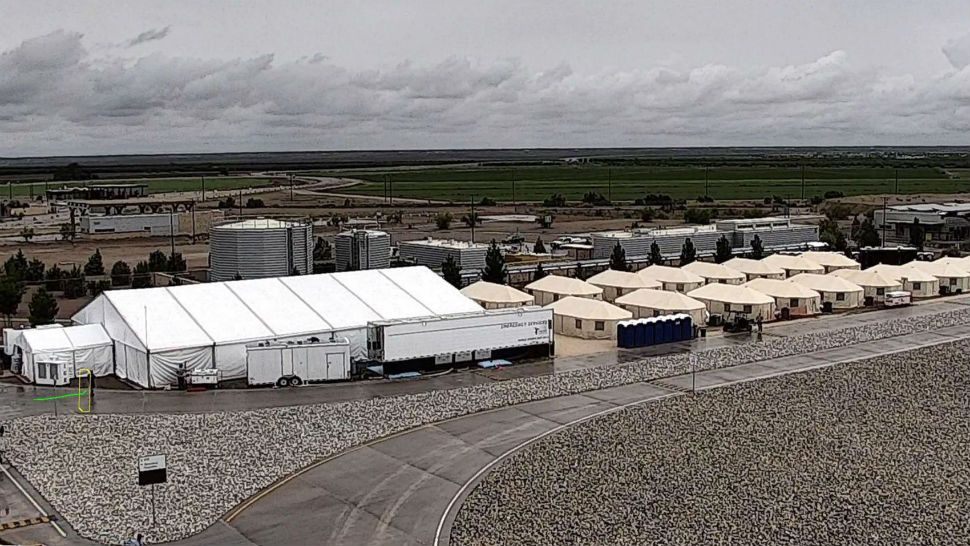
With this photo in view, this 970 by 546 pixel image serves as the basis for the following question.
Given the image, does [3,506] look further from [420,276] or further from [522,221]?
[522,221]

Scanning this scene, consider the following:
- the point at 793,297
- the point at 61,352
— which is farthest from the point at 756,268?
the point at 61,352

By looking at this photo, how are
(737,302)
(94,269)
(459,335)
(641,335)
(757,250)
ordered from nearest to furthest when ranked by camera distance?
(459,335)
(641,335)
(737,302)
(94,269)
(757,250)

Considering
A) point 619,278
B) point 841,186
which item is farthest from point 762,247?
point 841,186

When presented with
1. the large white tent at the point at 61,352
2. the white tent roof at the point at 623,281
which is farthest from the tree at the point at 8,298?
the white tent roof at the point at 623,281

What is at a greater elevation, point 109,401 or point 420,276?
point 420,276

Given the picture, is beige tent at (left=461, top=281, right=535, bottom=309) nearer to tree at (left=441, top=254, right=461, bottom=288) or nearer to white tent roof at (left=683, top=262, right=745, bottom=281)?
tree at (left=441, top=254, right=461, bottom=288)

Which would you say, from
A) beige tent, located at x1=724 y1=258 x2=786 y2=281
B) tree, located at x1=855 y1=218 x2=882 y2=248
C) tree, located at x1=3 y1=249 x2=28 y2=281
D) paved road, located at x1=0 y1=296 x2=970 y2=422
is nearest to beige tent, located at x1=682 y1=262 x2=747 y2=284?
beige tent, located at x1=724 y1=258 x2=786 y2=281

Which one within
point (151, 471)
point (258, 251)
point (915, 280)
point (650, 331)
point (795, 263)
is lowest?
point (151, 471)

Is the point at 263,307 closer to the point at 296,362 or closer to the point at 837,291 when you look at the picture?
the point at 296,362
